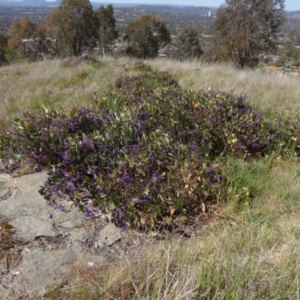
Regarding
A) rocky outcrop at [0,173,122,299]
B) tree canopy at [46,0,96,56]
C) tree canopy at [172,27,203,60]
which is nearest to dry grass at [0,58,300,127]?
rocky outcrop at [0,173,122,299]

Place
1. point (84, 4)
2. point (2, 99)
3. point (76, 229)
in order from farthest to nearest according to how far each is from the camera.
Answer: point (84, 4) < point (2, 99) < point (76, 229)

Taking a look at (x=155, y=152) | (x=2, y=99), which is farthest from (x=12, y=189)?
→ (x=2, y=99)

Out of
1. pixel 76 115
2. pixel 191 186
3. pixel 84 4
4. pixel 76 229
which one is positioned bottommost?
pixel 76 229

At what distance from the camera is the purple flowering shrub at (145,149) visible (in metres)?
2.53

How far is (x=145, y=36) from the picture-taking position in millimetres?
24531

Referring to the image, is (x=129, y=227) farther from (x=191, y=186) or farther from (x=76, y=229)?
(x=191, y=186)

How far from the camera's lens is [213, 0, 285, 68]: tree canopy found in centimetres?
1366

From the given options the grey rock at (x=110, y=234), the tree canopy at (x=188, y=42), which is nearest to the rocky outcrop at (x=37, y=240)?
the grey rock at (x=110, y=234)

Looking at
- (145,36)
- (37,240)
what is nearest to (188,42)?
(145,36)

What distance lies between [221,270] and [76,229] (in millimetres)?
1160

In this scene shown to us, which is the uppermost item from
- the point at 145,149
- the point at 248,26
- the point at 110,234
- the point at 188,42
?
the point at 248,26

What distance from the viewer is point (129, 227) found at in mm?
2342

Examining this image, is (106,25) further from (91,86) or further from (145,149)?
(145,149)

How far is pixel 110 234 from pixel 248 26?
13799 millimetres
